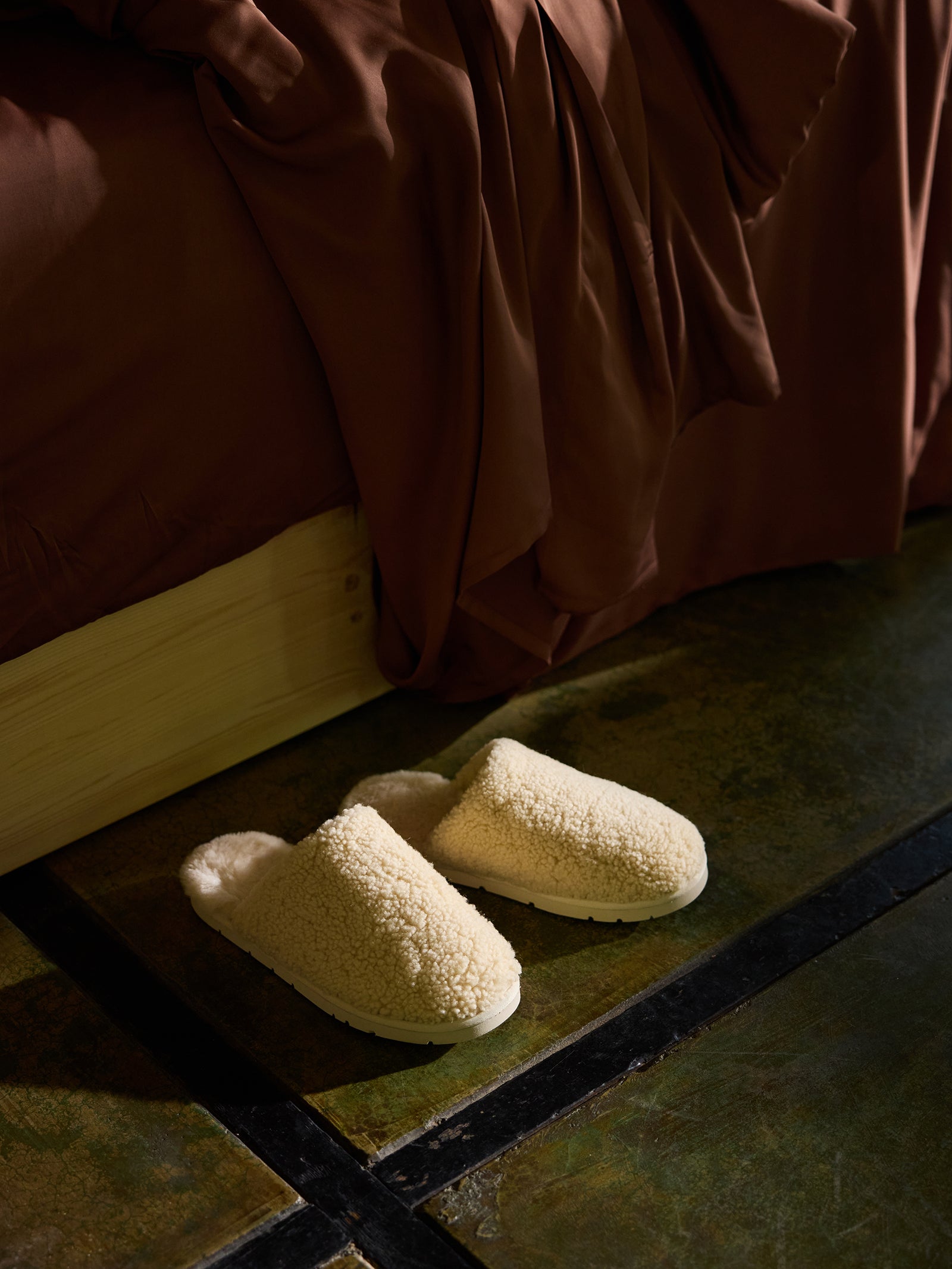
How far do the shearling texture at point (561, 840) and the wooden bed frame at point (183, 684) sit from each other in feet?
0.96

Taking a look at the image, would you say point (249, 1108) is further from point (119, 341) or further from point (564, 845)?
point (119, 341)

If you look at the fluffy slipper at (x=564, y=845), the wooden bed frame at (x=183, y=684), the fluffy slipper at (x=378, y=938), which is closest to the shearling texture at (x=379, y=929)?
the fluffy slipper at (x=378, y=938)

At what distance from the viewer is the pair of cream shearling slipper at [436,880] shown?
0.97 metres

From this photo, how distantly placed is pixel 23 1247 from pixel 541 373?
90 centimetres

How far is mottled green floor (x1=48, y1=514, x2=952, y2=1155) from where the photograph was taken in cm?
99

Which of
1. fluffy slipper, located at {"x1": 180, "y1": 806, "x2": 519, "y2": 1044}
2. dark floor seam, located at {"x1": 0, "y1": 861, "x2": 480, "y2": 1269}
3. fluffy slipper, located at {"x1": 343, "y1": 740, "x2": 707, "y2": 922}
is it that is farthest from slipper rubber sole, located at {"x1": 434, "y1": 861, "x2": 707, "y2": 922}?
dark floor seam, located at {"x1": 0, "y1": 861, "x2": 480, "y2": 1269}

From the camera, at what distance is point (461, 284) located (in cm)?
116

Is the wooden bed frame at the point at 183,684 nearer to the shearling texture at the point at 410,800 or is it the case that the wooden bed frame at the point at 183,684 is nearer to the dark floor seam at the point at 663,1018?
the shearling texture at the point at 410,800

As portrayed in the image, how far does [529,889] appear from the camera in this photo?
1118 mm

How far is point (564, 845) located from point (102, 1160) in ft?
1.50

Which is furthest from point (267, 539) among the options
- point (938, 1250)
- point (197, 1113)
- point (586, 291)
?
point (938, 1250)

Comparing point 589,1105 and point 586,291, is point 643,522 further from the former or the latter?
point 589,1105

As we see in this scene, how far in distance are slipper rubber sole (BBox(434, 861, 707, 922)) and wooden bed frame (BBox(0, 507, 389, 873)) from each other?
0.33 metres

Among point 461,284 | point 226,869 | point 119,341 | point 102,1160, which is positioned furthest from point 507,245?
point 102,1160
